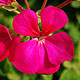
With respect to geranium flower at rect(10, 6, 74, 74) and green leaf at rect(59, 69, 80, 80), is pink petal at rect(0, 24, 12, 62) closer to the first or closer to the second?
geranium flower at rect(10, 6, 74, 74)

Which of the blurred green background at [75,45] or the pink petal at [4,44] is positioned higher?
the pink petal at [4,44]

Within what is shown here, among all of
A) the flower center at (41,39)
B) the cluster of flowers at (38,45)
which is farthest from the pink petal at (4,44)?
the flower center at (41,39)

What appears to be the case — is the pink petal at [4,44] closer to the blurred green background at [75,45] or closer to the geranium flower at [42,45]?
the geranium flower at [42,45]

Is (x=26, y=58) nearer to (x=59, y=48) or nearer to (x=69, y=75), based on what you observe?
(x=59, y=48)

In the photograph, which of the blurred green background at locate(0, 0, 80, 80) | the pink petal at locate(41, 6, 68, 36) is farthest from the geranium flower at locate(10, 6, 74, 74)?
the blurred green background at locate(0, 0, 80, 80)

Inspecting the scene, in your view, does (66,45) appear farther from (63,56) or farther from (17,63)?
(17,63)

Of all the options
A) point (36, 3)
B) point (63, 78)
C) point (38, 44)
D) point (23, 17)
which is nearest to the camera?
point (23, 17)

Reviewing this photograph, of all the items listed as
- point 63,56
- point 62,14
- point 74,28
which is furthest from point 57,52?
point 74,28
